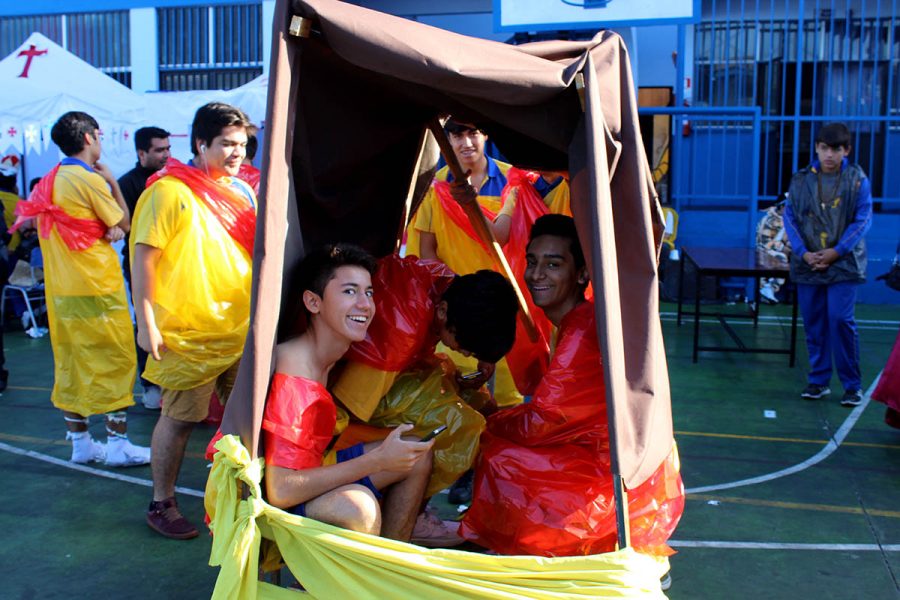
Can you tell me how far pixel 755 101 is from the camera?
426 inches

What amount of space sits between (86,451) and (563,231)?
114 inches

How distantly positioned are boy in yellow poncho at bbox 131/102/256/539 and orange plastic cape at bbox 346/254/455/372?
852mm

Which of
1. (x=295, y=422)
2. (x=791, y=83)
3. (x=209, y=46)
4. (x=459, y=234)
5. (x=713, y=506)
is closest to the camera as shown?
(x=295, y=422)

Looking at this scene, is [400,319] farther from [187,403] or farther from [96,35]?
[96,35]

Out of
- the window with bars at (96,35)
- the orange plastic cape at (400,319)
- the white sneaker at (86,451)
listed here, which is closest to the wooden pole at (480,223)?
the orange plastic cape at (400,319)

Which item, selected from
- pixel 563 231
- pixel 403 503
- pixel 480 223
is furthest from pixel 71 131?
pixel 403 503

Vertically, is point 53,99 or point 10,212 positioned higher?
point 53,99

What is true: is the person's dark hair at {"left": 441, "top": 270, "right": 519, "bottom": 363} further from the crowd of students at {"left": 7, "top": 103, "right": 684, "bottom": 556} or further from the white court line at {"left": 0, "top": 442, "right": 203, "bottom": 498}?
the white court line at {"left": 0, "top": 442, "right": 203, "bottom": 498}

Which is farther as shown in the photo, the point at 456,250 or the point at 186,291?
the point at 456,250

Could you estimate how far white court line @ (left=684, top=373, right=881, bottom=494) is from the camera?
444 cm

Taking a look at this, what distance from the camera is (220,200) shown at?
12.5ft

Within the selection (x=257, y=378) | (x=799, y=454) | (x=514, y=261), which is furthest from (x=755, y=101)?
(x=257, y=378)

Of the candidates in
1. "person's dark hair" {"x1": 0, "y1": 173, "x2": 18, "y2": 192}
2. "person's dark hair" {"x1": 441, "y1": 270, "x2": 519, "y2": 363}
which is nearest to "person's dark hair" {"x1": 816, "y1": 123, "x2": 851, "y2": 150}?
Result: "person's dark hair" {"x1": 441, "y1": 270, "x2": 519, "y2": 363}

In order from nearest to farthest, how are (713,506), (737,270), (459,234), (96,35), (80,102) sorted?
(713,506) < (459,234) < (737,270) < (80,102) < (96,35)
